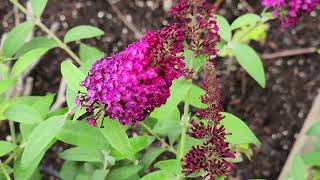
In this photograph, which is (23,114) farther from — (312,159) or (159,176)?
(312,159)

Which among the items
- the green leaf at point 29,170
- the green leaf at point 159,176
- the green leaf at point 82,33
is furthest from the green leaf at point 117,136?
the green leaf at point 82,33

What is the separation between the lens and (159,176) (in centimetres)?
182

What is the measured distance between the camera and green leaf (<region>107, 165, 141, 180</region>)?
2.09 m

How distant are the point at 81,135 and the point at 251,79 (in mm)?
1745

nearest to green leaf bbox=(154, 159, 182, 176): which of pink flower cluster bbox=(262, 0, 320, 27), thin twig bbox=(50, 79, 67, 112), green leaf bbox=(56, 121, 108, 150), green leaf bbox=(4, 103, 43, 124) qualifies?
green leaf bbox=(56, 121, 108, 150)

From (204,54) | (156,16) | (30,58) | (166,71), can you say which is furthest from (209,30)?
(156,16)

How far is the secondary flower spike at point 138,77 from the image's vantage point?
1465mm

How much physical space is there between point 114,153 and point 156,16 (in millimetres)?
1697

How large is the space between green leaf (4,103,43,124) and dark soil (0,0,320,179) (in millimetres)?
1195

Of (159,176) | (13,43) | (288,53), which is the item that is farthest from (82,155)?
(288,53)

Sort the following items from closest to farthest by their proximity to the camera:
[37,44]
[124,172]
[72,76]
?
1. [72,76]
2. [124,172]
3. [37,44]

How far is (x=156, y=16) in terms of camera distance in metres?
3.62

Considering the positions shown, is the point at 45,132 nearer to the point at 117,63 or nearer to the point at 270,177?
the point at 117,63

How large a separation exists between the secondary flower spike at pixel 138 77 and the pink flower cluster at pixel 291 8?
758 mm
